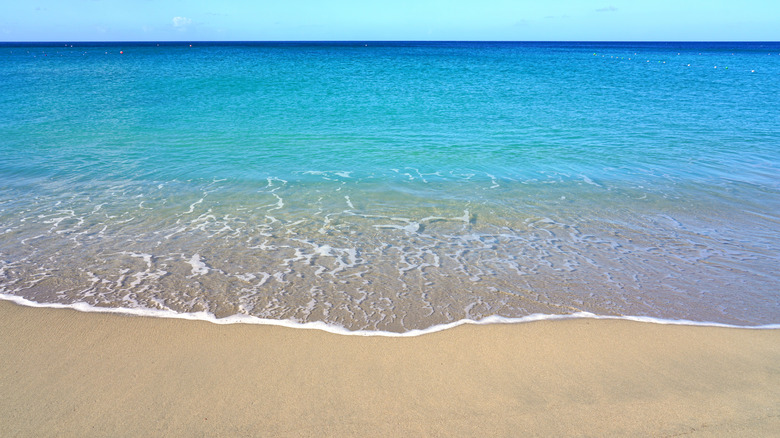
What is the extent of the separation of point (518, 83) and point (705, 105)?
1051 cm

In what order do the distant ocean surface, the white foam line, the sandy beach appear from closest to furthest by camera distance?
the sandy beach
the white foam line
the distant ocean surface

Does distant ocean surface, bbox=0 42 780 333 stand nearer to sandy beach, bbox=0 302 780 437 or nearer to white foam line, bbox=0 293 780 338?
white foam line, bbox=0 293 780 338

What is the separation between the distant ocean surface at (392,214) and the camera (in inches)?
195

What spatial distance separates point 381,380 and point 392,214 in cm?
424

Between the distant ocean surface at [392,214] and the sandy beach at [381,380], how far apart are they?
14.7 inches


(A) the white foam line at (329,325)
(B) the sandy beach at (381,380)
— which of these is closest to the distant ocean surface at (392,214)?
(A) the white foam line at (329,325)

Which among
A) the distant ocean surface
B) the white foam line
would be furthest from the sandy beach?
the distant ocean surface

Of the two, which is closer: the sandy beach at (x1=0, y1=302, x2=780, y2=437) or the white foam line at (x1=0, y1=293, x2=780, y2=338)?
the sandy beach at (x1=0, y1=302, x2=780, y2=437)

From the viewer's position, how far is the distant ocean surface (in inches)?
195

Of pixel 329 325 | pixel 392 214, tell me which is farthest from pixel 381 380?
pixel 392 214

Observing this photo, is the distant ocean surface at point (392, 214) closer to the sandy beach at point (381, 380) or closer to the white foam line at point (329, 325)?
the white foam line at point (329, 325)

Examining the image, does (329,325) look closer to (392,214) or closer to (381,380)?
(381,380)

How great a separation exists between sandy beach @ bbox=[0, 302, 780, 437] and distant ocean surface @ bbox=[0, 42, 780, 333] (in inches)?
14.7

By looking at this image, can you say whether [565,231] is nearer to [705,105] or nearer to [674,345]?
[674,345]
